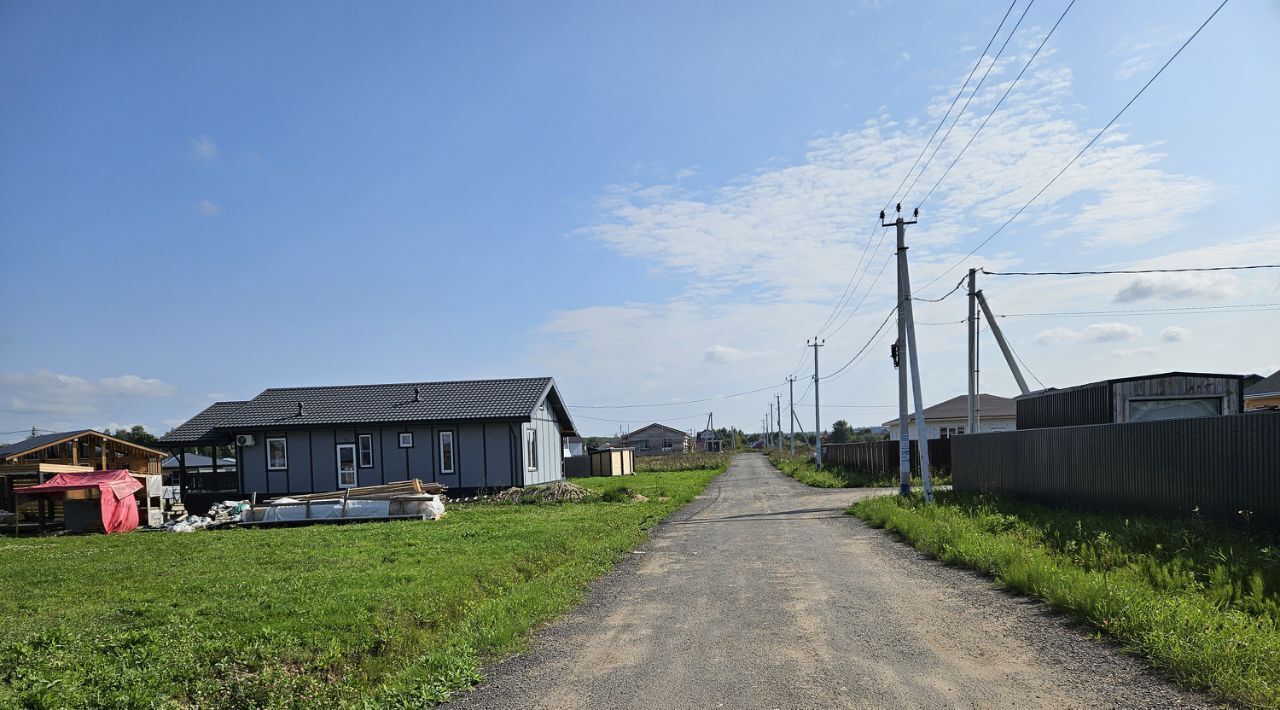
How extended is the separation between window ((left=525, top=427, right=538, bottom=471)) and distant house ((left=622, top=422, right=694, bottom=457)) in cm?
10330

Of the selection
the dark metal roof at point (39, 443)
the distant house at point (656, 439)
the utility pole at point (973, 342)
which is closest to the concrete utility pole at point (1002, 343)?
the utility pole at point (973, 342)

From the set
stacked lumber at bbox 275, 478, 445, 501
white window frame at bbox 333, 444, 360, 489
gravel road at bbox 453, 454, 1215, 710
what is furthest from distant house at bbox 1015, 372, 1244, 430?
white window frame at bbox 333, 444, 360, 489

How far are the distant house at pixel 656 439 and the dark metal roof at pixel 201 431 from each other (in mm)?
105013

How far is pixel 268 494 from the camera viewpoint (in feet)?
98.6

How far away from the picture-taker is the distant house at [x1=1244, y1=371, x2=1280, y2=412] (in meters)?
30.6

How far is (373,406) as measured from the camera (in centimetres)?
3069

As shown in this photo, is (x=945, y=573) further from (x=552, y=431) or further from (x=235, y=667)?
(x=552, y=431)

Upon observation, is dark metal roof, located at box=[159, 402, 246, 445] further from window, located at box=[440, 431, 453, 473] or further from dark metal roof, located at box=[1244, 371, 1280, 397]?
dark metal roof, located at box=[1244, 371, 1280, 397]

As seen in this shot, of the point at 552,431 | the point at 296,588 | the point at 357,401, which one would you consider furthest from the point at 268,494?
the point at 296,588

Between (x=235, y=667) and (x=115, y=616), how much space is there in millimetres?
2788

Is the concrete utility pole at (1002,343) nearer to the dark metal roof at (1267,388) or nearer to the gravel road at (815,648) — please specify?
the dark metal roof at (1267,388)

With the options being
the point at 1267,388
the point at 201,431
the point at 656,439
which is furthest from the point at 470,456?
the point at 656,439

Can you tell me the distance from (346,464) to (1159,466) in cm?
2483

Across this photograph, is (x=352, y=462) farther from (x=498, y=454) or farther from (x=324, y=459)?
(x=498, y=454)
